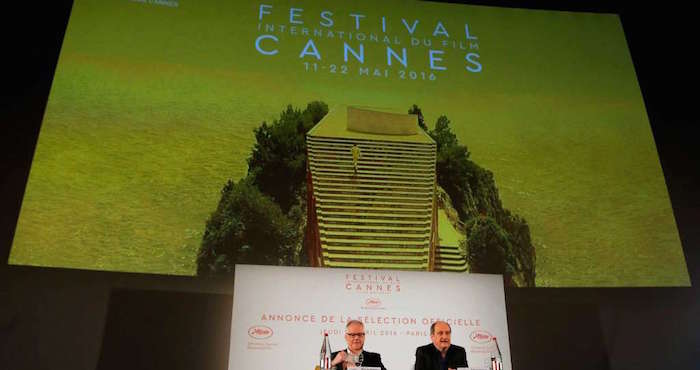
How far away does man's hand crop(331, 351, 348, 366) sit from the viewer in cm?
303

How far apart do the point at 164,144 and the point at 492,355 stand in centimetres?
205

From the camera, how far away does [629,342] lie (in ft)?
11.2

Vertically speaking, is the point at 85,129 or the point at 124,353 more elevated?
the point at 85,129

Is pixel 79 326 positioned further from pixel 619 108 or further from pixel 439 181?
pixel 619 108

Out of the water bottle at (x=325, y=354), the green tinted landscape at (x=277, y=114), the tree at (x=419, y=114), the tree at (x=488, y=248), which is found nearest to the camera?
the water bottle at (x=325, y=354)

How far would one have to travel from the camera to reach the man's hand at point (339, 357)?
9.93ft

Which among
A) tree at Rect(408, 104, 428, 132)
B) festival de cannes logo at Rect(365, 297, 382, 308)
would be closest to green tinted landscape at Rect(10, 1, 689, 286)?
tree at Rect(408, 104, 428, 132)

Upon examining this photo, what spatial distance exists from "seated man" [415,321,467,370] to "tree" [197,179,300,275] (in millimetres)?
806

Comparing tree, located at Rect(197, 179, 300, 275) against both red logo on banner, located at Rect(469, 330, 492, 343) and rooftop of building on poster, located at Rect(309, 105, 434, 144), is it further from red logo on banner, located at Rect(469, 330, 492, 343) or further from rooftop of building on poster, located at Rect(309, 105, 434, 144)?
red logo on banner, located at Rect(469, 330, 492, 343)

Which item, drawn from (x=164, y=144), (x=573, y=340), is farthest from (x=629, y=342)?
(x=164, y=144)

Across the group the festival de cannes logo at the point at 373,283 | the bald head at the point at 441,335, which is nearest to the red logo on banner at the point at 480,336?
the bald head at the point at 441,335

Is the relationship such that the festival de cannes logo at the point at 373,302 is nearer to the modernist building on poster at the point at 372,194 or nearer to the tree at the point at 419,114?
the modernist building on poster at the point at 372,194

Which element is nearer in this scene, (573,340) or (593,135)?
(573,340)

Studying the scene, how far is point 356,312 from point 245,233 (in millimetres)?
708
